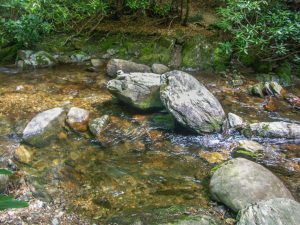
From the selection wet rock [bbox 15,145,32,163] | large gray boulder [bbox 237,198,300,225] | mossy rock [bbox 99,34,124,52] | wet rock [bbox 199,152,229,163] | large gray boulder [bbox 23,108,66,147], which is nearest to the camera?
large gray boulder [bbox 237,198,300,225]

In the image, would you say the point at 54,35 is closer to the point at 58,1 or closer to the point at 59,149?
the point at 58,1

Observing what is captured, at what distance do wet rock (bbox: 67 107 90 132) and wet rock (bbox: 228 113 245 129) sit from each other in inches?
82.4

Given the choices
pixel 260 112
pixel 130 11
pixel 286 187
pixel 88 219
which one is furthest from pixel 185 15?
pixel 88 219

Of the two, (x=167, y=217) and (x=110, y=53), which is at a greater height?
(x=110, y=53)

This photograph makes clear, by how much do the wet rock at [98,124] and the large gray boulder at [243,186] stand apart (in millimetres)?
1797

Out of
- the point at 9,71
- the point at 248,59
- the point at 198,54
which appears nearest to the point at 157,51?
the point at 198,54

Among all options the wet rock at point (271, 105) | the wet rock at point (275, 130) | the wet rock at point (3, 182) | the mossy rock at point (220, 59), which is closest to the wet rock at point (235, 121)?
the wet rock at point (275, 130)

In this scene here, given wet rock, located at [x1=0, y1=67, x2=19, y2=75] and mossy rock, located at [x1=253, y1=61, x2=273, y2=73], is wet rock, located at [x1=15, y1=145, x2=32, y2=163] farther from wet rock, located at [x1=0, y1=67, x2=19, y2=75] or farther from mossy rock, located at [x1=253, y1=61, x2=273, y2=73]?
mossy rock, located at [x1=253, y1=61, x2=273, y2=73]

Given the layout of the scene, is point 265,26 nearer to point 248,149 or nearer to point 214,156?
point 248,149

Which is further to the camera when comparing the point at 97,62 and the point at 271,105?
the point at 97,62

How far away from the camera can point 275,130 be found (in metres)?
4.36

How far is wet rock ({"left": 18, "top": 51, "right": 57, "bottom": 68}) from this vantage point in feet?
21.5

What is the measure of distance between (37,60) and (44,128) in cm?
292

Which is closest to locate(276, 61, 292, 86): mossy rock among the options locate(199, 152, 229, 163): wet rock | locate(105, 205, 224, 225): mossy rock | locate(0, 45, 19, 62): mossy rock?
locate(199, 152, 229, 163): wet rock
